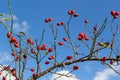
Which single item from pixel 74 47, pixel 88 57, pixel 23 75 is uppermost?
pixel 74 47

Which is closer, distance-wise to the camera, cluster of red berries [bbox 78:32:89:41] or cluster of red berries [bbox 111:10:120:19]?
cluster of red berries [bbox 78:32:89:41]

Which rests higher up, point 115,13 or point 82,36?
point 115,13

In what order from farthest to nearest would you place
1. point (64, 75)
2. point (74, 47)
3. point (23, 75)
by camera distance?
point (74, 47) → point (64, 75) → point (23, 75)

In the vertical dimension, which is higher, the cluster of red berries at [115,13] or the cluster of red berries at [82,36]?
the cluster of red berries at [115,13]

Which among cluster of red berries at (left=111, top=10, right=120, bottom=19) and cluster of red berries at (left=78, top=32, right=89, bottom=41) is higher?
cluster of red berries at (left=111, top=10, right=120, bottom=19)

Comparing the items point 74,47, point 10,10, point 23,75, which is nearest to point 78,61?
point 74,47

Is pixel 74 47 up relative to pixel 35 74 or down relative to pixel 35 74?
up

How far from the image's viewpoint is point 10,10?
18.3ft

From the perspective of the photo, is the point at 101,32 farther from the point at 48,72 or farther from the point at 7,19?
the point at 7,19

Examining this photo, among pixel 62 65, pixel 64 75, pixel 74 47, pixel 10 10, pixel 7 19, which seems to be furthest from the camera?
pixel 74 47

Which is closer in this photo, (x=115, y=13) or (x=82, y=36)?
(x=82, y=36)

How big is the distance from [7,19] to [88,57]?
2.49 metres

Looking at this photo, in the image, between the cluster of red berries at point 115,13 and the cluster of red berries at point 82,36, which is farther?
the cluster of red berries at point 115,13

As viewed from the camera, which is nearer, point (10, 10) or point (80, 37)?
point (10, 10)
